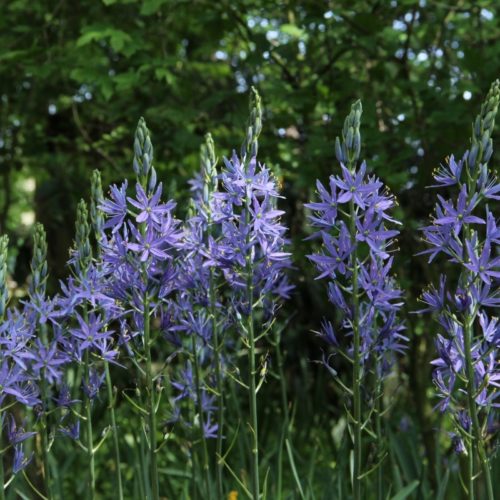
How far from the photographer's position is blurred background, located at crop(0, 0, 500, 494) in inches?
178

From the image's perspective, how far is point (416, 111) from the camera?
478 cm

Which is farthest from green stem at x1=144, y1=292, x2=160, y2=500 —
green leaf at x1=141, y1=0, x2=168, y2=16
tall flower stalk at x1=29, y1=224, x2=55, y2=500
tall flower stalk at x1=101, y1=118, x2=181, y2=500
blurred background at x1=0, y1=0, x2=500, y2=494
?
green leaf at x1=141, y1=0, x2=168, y2=16

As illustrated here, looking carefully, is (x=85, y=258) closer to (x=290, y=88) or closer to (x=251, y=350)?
(x=251, y=350)

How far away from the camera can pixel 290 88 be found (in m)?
5.17

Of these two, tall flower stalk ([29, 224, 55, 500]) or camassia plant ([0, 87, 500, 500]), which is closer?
camassia plant ([0, 87, 500, 500])

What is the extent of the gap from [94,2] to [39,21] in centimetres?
82

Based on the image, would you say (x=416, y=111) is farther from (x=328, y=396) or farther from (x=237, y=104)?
(x=328, y=396)

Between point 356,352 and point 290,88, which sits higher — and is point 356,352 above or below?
above

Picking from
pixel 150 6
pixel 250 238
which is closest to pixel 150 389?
pixel 250 238

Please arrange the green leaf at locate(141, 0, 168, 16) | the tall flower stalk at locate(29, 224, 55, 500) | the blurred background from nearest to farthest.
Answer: the tall flower stalk at locate(29, 224, 55, 500), the green leaf at locate(141, 0, 168, 16), the blurred background

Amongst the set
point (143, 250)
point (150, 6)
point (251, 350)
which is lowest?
point (251, 350)

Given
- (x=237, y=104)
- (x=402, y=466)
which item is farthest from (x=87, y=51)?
(x=402, y=466)

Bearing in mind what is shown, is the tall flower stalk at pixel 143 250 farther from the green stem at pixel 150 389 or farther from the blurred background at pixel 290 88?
the blurred background at pixel 290 88

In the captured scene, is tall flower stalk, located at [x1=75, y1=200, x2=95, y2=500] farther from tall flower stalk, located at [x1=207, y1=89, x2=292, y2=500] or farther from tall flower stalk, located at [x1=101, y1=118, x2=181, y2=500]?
tall flower stalk, located at [x1=207, y1=89, x2=292, y2=500]
